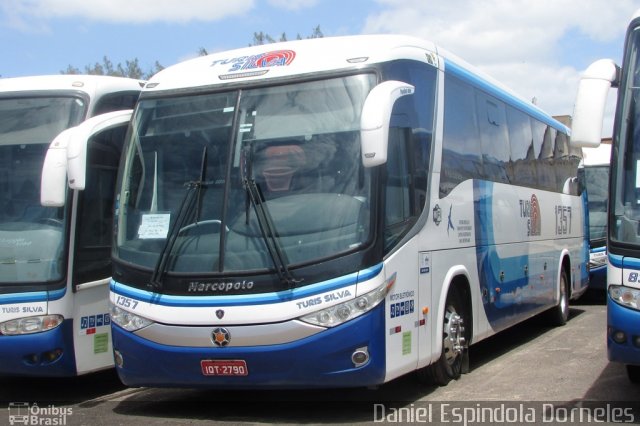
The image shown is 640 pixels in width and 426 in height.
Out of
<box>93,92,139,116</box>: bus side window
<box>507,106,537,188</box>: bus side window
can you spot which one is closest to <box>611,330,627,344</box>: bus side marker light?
<box>507,106,537,188</box>: bus side window

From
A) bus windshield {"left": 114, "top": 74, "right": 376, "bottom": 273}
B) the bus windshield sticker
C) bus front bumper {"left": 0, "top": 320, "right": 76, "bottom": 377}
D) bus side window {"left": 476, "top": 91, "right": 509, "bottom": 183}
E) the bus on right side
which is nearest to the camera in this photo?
the bus on right side

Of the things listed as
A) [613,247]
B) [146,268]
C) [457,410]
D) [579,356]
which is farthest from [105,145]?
[579,356]

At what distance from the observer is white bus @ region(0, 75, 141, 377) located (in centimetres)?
796

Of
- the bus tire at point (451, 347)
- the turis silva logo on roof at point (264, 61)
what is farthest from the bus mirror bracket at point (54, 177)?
the bus tire at point (451, 347)

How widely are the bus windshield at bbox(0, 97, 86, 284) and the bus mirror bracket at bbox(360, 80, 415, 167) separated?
3.43 m

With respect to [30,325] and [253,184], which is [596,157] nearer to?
[253,184]

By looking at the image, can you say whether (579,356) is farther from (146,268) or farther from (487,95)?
(146,268)

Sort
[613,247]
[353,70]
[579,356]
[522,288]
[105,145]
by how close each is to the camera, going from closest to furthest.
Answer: [613,247], [353,70], [105,145], [579,356], [522,288]

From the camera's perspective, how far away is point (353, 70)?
711 centimetres

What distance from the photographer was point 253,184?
6984 mm

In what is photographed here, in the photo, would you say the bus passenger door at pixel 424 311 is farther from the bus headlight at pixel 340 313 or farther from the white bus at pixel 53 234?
the white bus at pixel 53 234

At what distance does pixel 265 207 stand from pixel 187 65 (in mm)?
2028

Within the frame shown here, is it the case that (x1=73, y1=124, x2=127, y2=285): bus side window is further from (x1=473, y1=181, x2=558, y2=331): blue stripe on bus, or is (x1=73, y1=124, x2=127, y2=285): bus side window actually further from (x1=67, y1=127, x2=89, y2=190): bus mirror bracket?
(x1=473, y1=181, x2=558, y2=331): blue stripe on bus

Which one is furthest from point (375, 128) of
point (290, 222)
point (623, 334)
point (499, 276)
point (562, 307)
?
point (562, 307)
